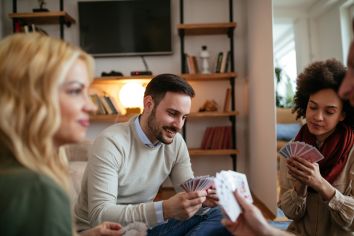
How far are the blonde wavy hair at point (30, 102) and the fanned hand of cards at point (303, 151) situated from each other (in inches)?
40.8

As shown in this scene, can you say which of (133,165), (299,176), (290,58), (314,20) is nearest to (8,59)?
(133,165)

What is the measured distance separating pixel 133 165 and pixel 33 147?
0.89 metres

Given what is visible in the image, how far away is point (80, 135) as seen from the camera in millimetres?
908

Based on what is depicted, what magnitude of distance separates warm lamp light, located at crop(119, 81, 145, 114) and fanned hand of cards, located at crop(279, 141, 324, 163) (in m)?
2.97

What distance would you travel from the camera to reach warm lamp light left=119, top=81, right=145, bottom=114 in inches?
168

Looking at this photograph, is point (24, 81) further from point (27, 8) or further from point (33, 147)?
point (27, 8)

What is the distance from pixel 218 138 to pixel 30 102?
3527 millimetres

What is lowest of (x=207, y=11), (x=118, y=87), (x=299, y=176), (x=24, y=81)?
(x=299, y=176)

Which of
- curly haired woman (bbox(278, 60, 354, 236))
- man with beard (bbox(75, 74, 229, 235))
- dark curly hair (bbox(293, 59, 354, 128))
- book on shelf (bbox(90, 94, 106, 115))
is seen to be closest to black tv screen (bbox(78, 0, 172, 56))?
book on shelf (bbox(90, 94, 106, 115))

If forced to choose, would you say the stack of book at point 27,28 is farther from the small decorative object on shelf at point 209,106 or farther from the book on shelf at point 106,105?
the small decorative object on shelf at point 209,106

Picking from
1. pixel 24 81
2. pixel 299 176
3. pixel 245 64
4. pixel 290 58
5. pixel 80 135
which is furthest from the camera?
pixel 245 64

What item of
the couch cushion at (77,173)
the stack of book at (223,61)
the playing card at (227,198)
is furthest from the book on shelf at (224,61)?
the playing card at (227,198)

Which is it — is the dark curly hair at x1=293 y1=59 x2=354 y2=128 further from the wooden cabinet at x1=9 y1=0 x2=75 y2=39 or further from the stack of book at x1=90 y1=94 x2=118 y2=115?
the wooden cabinet at x1=9 y1=0 x2=75 y2=39

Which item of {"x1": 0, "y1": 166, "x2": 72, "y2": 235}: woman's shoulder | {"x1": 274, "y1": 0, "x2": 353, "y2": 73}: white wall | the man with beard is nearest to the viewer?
{"x1": 0, "y1": 166, "x2": 72, "y2": 235}: woman's shoulder
